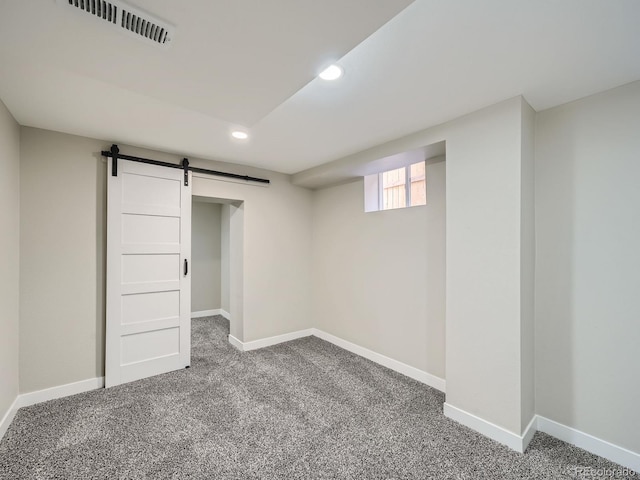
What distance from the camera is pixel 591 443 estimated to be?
186cm

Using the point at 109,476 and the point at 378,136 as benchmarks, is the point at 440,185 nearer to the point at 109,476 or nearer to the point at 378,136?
the point at 378,136

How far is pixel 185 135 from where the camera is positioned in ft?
8.68

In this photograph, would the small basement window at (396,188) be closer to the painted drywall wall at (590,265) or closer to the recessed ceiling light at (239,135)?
the painted drywall wall at (590,265)

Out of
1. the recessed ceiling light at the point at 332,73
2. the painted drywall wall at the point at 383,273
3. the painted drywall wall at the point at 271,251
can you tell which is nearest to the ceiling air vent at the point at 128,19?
the recessed ceiling light at the point at 332,73

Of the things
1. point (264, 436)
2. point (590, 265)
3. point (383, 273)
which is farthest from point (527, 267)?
point (264, 436)

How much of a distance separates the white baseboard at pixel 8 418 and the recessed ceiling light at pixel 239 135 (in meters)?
2.77

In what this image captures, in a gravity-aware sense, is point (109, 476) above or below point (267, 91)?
below

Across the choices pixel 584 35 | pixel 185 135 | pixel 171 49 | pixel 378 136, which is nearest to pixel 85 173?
pixel 185 135

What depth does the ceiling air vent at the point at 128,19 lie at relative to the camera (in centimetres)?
105

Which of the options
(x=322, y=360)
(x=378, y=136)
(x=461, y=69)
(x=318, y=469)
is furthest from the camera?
(x=322, y=360)

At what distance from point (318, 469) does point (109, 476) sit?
1.23 meters

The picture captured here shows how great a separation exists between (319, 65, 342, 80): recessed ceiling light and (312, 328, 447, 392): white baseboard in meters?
2.60

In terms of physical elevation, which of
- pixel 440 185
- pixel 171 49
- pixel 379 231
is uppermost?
pixel 171 49

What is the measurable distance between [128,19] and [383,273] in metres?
2.93
